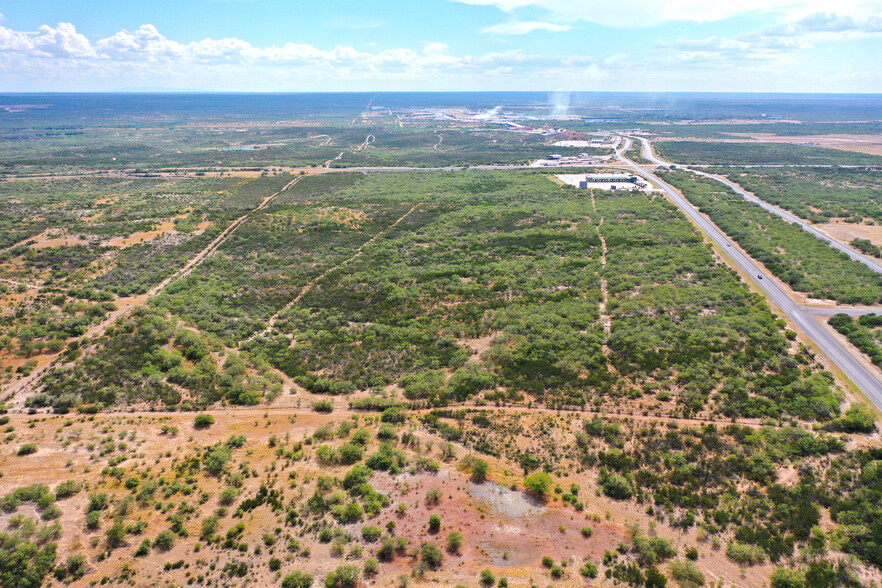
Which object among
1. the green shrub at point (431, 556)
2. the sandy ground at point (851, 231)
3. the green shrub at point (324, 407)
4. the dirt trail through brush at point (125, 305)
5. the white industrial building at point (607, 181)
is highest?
the white industrial building at point (607, 181)

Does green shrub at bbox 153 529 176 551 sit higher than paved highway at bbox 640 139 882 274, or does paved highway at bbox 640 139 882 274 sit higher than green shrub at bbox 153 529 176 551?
paved highway at bbox 640 139 882 274

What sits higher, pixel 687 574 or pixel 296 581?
pixel 687 574

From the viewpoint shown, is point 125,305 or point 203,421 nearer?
point 203,421

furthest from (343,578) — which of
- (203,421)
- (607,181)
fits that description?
(607,181)

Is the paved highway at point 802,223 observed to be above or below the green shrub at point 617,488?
above

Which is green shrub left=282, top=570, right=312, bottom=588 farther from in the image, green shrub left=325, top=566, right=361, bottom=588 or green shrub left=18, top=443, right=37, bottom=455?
green shrub left=18, top=443, right=37, bottom=455

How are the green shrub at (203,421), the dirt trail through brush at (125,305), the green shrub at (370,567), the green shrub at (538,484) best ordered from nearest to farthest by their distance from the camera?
the green shrub at (370,567), the green shrub at (538,484), the green shrub at (203,421), the dirt trail through brush at (125,305)

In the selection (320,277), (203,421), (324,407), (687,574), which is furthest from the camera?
(320,277)

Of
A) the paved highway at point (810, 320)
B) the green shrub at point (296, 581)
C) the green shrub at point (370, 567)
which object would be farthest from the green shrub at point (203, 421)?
the paved highway at point (810, 320)

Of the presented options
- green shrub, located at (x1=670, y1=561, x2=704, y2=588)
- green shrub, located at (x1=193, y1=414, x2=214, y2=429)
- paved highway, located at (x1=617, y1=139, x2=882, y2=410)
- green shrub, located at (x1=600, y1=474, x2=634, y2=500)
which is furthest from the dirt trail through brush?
paved highway, located at (x1=617, y1=139, x2=882, y2=410)

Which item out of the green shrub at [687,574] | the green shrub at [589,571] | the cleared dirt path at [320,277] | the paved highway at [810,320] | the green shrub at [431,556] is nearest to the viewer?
the green shrub at [687,574]

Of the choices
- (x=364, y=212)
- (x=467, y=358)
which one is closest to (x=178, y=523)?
(x=467, y=358)

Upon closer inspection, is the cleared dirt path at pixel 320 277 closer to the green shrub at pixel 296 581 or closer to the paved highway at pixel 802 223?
the green shrub at pixel 296 581

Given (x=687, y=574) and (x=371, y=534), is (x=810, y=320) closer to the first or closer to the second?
(x=687, y=574)
